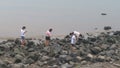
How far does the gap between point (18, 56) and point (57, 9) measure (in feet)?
103

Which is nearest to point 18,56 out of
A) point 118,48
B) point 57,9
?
point 118,48

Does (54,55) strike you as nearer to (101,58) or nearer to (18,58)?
(18,58)

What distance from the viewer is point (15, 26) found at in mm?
46688

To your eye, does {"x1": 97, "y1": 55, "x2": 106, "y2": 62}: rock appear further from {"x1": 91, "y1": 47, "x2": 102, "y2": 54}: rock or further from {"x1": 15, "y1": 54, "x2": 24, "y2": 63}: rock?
{"x1": 15, "y1": 54, "x2": 24, "y2": 63}: rock

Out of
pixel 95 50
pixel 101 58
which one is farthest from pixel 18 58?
pixel 95 50

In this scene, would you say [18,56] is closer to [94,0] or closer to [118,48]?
[118,48]

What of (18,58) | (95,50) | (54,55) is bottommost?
(18,58)

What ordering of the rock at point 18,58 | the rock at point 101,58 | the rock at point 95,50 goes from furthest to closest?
the rock at point 95,50 → the rock at point 18,58 → the rock at point 101,58

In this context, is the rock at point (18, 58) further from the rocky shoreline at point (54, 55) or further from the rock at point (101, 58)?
the rock at point (101, 58)

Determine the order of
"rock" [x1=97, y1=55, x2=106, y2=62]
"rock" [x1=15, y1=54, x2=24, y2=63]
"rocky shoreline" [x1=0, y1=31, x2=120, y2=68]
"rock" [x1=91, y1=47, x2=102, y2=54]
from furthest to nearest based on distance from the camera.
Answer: "rock" [x1=91, y1=47, x2=102, y2=54] < "rock" [x1=15, y1=54, x2=24, y2=63] < "rock" [x1=97, y1=55, x2=106, y2=62] < "rocky shoreline" [x1=0, y1=31, x2=120, y2=68]

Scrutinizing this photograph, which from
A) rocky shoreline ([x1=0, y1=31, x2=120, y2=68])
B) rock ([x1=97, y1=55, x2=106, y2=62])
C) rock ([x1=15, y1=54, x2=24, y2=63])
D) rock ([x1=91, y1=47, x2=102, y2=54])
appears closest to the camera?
rocky shoreline ([x1=0, y1=31, x2=120, y2=68])

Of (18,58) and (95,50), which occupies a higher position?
(95,50)

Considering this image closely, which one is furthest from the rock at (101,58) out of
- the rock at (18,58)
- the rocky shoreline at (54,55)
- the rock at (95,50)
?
the rock at (18,58)

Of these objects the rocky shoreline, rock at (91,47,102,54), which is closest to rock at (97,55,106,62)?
the rocky shoreline
